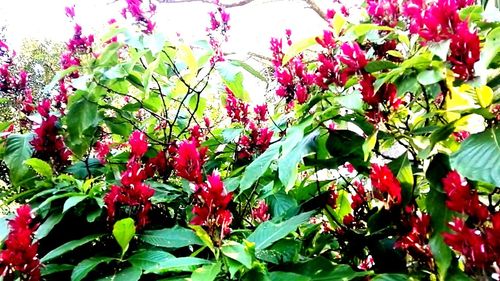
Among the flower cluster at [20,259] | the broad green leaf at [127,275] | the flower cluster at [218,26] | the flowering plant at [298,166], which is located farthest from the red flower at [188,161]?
the flower cluster at [218,26]

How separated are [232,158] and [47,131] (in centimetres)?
60

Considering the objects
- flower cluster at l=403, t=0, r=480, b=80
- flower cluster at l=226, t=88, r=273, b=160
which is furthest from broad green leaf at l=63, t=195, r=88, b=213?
flower cluster at l=403, t=0, r=480, b=80

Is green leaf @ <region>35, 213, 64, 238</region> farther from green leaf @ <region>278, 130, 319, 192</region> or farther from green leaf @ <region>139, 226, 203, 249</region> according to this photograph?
green leaf @ <region>278, 130, 319, 192</region>

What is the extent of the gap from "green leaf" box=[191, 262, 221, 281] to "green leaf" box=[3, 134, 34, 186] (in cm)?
80

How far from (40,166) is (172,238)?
47 centimetres

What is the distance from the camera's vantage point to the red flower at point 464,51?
74 centimetres

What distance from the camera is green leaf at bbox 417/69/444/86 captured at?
807 mm

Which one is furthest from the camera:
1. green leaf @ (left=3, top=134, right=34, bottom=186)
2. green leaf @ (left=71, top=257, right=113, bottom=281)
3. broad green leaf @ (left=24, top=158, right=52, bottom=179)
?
green leaf @ (left=3, top=134, right=34, bottom=186)

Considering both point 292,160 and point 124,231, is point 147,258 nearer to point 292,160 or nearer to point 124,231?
point 124,231

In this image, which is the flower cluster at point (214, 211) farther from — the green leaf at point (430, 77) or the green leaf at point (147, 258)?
the green leaf at point (430, 77)

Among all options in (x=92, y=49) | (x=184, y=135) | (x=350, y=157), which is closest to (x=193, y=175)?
(x=350, y=157)

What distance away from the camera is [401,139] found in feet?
3.19

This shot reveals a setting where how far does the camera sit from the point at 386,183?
31.0 inches

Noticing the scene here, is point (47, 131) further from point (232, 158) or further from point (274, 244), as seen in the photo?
point (274, 244)
